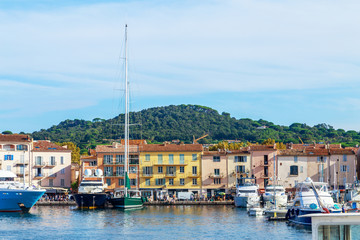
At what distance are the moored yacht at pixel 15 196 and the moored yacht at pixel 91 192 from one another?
689 cm

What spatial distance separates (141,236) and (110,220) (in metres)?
14.8

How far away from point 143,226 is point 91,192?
2791 cm

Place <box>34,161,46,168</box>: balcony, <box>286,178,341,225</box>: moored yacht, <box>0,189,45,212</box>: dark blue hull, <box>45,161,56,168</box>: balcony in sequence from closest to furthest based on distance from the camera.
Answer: <box>286,178,341,225</box>: moored yacht → <box>0,189,45,212</box>: dark blue hull → <box>34,161,46,168</box>: balcony → <box>45,161,56,168</box>: balcony

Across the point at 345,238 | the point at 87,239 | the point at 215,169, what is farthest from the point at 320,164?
the point at 345,238

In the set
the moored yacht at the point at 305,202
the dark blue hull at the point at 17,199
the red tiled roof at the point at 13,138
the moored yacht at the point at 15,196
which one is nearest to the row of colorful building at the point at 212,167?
the red tiled roof at the point at 13,138

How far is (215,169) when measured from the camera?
9856 cm

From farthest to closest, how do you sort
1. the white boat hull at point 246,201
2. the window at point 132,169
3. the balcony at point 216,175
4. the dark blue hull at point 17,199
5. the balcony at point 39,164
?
1. the balcony at point 39,164
2. the window at point 132,169
3. the balcony at point 216,175
4. the white boat hull at point 246,201
5. the dark blue hull at point 17,199

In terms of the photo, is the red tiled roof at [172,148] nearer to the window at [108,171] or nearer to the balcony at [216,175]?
the balcony at [216,175]

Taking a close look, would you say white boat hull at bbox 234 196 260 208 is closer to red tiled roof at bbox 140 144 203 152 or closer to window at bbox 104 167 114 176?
red tiled roof at bbox 140 144 203 152

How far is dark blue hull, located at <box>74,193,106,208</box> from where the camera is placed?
266 ft

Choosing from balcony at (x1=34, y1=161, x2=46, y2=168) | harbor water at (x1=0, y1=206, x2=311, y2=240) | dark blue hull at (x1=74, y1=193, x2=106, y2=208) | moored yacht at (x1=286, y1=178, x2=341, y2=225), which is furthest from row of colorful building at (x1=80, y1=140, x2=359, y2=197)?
moored yacht at (x1=286, y1=178, x2=341, y2=225)

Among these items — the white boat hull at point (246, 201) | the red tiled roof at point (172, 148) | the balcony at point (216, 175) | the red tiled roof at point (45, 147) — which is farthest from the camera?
the red tiled roof at point (45, 147)

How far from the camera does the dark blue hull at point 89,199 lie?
81.0 meters

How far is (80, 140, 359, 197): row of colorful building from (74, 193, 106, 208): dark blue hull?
15.7 meters
